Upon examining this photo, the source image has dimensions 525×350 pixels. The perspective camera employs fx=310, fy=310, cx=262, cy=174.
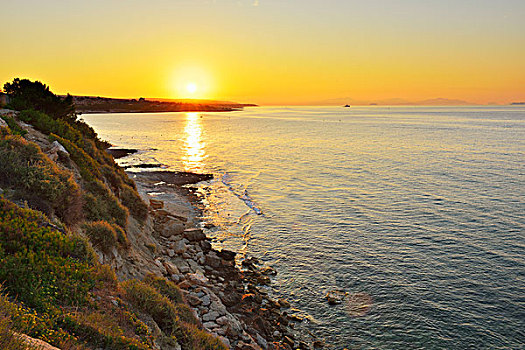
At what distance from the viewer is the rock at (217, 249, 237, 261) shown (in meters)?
20.7

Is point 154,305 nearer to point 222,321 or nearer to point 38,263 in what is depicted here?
point 38,263

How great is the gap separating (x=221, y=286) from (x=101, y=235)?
7.32 m

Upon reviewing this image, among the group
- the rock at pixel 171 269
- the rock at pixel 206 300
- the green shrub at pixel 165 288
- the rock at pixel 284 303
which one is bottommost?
the rock at pixel 284 303

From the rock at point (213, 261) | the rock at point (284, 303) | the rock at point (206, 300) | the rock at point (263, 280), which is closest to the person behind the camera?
the rock at point (206, 300)

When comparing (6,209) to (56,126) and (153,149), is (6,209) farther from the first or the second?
(153,149)

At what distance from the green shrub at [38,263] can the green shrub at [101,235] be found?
247 centimetres

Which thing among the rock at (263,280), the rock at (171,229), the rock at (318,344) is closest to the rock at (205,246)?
the rock at (171,229)

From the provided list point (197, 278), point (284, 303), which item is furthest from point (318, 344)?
point (197, 278)

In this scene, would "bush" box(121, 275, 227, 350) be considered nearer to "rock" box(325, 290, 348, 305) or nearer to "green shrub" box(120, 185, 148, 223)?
"rock" box(325, 290, 348, 305)

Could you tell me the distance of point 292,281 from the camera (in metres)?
18.5

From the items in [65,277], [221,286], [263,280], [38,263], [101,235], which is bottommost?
[263,280]

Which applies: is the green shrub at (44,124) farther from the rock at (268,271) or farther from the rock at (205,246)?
the rock at (268,271)

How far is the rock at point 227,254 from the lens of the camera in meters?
20.7

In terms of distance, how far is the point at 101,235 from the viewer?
1189cm
